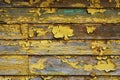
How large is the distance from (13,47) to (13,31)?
139 millimetres

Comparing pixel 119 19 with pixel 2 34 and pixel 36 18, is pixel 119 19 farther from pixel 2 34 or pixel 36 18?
pixel 2 34

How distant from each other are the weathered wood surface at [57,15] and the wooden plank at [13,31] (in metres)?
0.04

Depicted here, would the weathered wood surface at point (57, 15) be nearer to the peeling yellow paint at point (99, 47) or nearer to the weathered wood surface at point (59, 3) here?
the weathered wood surface at point (59, 3)

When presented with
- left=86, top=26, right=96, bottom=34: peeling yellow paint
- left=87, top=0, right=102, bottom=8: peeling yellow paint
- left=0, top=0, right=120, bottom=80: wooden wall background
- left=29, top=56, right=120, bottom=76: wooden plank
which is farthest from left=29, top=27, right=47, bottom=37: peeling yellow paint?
left=87, top=0, right=102, bottom=8: peeling yellow paint

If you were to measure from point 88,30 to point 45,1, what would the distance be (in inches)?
17.8

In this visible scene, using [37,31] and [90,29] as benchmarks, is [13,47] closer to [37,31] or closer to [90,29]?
[37,31]

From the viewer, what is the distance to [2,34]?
3.01 m

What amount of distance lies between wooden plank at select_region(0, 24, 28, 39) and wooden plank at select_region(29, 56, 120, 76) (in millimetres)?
218

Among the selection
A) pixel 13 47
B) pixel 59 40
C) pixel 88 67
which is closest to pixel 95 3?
pixel 59 40

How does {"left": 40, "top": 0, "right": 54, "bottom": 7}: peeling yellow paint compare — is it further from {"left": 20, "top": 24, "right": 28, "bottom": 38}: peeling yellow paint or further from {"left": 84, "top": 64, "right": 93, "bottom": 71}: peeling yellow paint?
{"left": 84, "top": 64, "right": 93, "bottom": 71}: peeling yellow paint

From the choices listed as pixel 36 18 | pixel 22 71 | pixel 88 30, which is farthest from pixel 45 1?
pixel 22 71

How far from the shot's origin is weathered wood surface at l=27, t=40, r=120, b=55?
118 inches

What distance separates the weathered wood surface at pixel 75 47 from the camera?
2998 mm

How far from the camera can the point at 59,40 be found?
3018 mm
